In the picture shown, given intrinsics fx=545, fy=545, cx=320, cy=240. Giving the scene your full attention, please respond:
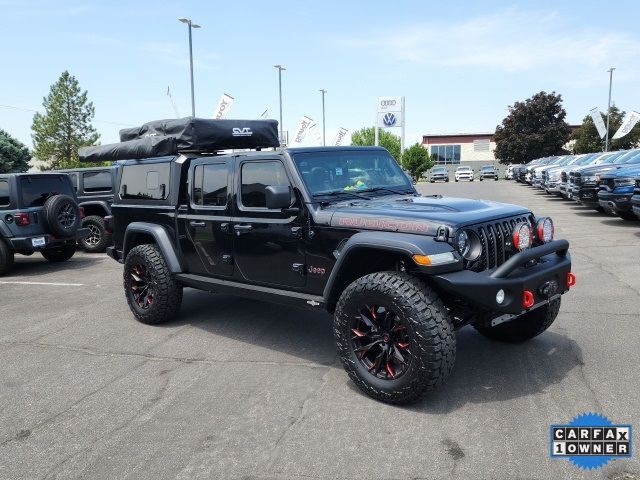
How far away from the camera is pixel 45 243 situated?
9648 mm

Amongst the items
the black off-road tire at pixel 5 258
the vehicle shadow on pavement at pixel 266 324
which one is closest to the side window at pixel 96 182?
the black off-road tire at pixel 5 258

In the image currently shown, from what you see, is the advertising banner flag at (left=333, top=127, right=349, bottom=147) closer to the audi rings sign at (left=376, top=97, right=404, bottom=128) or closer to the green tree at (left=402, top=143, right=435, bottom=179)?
the audi rings sign at (left=376, top=97, right=404, bottom=128)

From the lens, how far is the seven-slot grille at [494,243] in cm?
386

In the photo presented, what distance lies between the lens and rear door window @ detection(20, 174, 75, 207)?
9.63 metres

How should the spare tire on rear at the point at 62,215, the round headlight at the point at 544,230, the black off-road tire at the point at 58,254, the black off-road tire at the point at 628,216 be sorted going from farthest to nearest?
the black off-road tire at the point at 628,216 < the black off-road tire at the point at 58,254 < the spare tire on rear at the point at 62,215 < the round headlight at the point at 544,230

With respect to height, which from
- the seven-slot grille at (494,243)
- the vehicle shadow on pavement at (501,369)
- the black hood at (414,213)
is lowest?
the vehicle shadow on pavement at (501,369)

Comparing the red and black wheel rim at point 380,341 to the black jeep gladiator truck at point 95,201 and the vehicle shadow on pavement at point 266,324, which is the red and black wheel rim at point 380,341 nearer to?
the vehicle shadow on pavement at point 266,324

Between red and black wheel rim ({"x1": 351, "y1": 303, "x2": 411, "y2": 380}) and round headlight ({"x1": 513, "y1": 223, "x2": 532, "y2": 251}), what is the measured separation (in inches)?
43.9

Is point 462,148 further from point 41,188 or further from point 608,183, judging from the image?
point 41,188

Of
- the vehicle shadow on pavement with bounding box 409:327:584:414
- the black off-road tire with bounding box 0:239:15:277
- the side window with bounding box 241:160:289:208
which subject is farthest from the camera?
the black off-road tire with bounding box 0:239:15:277

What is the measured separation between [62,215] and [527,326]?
8253 mm

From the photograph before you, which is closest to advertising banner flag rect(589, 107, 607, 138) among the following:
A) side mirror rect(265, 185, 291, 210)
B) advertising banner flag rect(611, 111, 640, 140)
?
advertising banner flag rect(611, 111, 640, 140)

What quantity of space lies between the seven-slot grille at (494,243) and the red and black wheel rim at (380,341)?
0.67 m

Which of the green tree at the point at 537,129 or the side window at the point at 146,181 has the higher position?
the green tree at the point at 537,129
